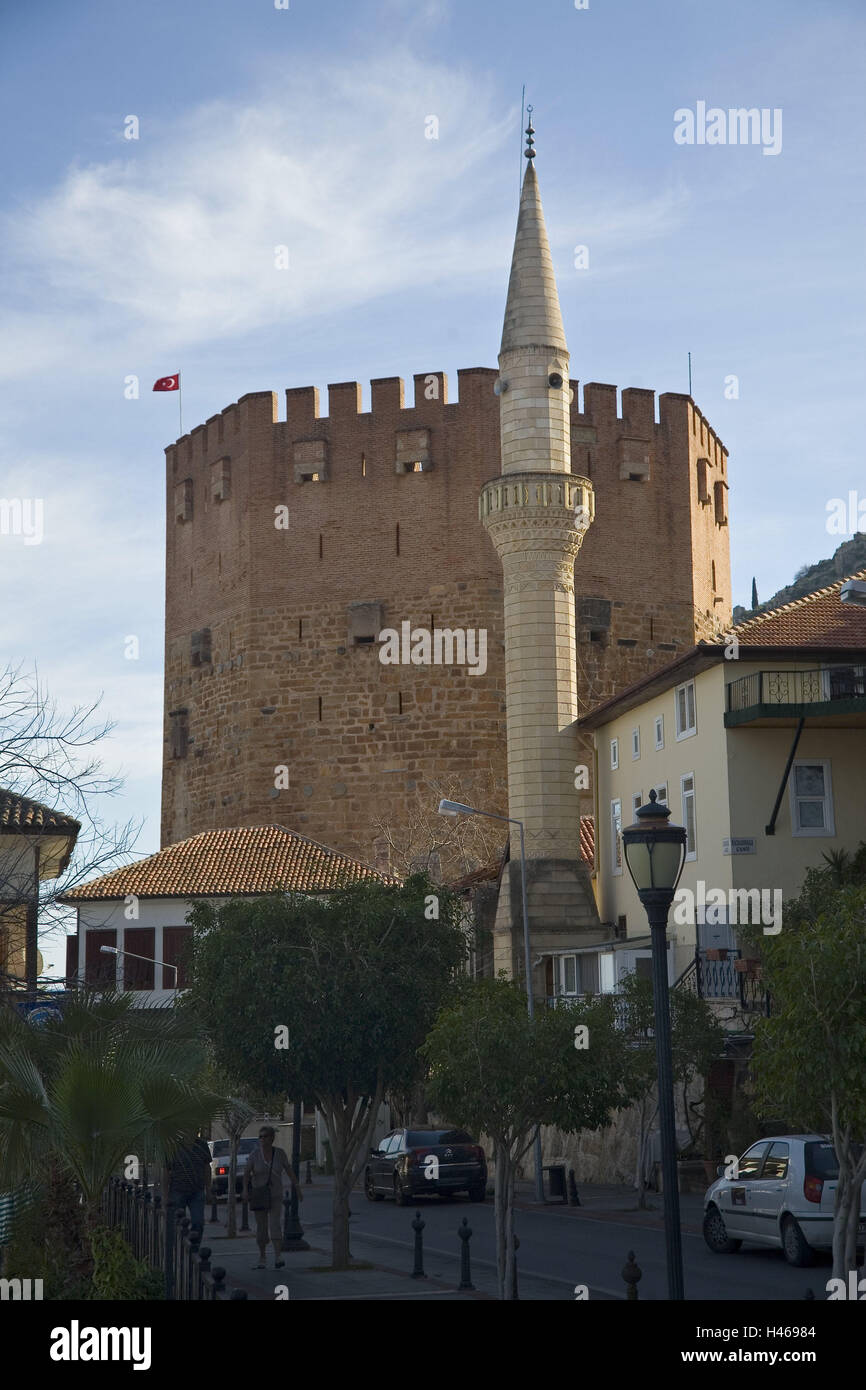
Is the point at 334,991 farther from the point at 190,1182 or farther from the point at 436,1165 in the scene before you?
the point at 436,1165

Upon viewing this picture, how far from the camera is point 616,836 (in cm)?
3762

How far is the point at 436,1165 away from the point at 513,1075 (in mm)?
12576

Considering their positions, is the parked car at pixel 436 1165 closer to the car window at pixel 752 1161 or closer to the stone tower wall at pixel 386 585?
the car window at pixel 752 1161

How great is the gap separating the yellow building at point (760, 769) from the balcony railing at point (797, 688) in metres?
0.02

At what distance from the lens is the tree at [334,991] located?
20844 mm

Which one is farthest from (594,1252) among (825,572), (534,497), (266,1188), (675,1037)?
(825,572)

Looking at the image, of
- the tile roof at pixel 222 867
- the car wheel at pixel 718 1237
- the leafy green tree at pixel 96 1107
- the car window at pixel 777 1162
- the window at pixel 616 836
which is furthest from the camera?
the tile roof at pixel 222 867

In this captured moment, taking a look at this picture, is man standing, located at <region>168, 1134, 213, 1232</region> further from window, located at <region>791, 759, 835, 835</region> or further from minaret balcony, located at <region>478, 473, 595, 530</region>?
minaret balcony, located at <region>478, 473, 595, 530</region>

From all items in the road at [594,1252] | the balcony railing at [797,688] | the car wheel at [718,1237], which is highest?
the balcony railing at [797,688]

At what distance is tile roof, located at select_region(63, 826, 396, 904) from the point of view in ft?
139

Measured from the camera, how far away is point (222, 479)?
49.7m

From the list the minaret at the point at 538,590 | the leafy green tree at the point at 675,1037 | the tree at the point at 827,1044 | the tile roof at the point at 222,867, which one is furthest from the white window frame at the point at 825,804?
the tree at the point at 827,1044
